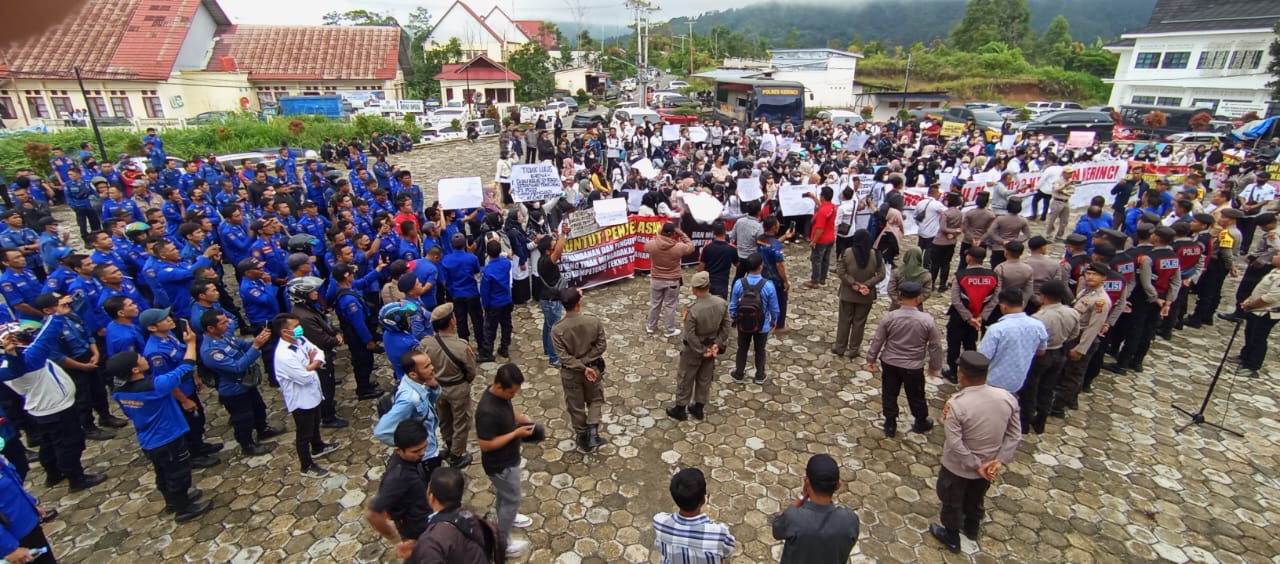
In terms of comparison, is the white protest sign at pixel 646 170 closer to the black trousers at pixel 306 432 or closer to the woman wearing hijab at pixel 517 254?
the woman wearing hijab at pixel 517 254

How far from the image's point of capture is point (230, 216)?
8539mm

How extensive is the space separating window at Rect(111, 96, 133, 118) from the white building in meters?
58.9

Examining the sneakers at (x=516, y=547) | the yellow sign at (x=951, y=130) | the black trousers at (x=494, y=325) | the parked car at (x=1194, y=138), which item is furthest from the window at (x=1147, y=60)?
the sneakers at (x=516, y=547)

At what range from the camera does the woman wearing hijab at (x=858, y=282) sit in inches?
292

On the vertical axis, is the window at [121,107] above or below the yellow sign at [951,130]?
above

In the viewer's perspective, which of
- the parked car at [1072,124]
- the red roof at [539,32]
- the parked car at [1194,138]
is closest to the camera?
the parked car at [1194,138]

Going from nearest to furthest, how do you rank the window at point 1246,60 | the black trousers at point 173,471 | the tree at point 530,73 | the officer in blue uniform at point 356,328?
1. the black trousers at point 173,471
2. the officer in blue uniform at point 356,328
3. the window at point 1246,60
4. the tree at point 530,73

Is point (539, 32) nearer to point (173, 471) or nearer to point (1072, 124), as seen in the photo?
point (1072, 124)

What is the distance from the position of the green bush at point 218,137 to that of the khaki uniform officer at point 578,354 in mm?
15936

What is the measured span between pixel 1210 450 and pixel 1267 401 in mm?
1841

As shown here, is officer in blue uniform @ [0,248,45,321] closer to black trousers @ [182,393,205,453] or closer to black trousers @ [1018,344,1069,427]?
black trousers @ [182,393,205,453]

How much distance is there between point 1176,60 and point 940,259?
146 feet

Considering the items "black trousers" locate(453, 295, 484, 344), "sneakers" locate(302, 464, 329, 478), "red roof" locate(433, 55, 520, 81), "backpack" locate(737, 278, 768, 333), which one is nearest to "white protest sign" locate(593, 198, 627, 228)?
"black trousers" locate(453, 295, 484, 344)

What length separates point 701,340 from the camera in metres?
6.19
